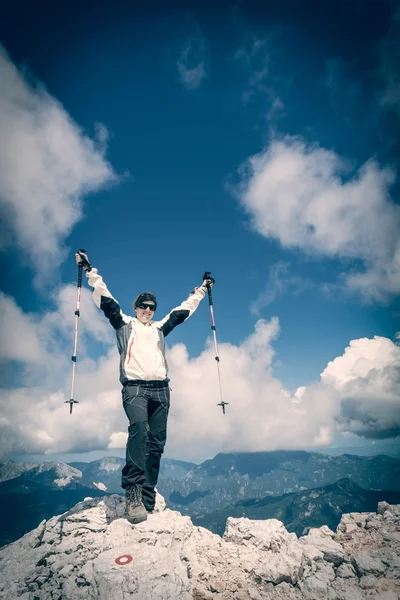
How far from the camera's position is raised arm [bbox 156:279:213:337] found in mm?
8727

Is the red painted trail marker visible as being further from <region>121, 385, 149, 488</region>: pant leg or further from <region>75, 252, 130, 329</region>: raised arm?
<region>75, 252, 130, 329</region>: raised arm

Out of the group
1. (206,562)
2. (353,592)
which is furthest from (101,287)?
(353,592)

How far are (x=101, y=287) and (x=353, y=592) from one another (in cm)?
823

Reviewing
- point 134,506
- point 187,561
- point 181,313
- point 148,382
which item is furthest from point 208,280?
point 187,561

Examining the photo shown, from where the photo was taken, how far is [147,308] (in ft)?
27.2

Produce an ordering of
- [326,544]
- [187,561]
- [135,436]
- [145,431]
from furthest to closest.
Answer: [326,544], [145,431], [135,436], [187,561]

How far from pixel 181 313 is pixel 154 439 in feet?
12.0

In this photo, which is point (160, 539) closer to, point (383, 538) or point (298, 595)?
point (298, 595)

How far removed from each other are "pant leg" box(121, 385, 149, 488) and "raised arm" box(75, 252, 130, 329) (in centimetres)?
199

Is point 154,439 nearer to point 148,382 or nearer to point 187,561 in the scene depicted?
point 148,382

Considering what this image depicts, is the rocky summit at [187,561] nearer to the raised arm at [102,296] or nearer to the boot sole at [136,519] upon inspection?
the boot sole at [136,519]

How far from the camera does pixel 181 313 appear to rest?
9.02 meters

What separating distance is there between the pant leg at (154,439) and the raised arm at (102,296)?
7.32 ft

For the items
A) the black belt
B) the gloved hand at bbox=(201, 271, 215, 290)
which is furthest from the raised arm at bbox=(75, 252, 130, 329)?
the gloved hand at bbox=(201, 271, 215, 290)
